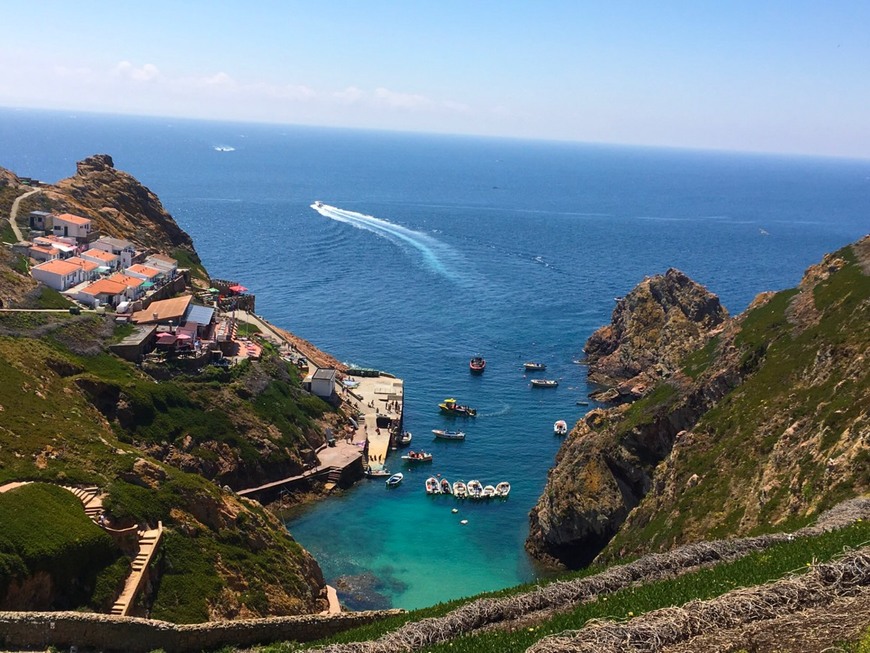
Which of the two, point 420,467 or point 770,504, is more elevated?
point 770,504

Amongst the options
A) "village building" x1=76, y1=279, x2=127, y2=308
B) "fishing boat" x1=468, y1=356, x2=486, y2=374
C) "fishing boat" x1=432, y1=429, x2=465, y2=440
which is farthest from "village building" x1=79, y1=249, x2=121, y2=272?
"fishing boat" x1=468, y1=356, x2=486, y2=374

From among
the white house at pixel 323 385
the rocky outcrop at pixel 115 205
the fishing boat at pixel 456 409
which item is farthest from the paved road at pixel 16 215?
the fishing boat at pixel 456 409

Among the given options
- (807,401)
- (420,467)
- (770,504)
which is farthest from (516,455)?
(770,504)

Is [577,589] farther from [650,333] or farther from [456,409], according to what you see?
[650,333]

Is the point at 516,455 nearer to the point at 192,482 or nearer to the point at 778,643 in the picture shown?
the point at 192,482

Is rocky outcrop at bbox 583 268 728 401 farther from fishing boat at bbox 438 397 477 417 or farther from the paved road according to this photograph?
the paved road

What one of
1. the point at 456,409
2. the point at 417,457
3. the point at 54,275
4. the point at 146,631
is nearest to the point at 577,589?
the point at 146,631
